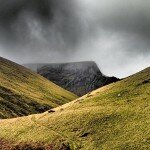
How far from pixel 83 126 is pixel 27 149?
37.2 ft

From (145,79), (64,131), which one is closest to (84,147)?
(64,131)

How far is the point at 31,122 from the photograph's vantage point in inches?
3132

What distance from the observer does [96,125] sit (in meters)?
68.2

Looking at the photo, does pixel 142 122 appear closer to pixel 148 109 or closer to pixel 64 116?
pixel 148 109

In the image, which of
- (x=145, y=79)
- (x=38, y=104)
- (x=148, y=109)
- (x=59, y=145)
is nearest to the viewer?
(x=59, y=145)

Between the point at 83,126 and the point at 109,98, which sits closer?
the point at 83,126

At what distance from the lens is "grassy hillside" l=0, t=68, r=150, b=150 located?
60659mm

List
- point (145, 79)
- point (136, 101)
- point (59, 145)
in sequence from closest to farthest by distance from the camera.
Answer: point (59, 145) < point (136, 101) < point (145, 79)

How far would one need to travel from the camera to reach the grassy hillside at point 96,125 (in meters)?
60.7

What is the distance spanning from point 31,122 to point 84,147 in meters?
21.7

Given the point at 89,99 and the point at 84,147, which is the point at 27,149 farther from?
the point at 89,99

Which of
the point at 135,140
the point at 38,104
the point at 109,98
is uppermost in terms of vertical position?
the point at 38,104

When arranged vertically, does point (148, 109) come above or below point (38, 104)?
below

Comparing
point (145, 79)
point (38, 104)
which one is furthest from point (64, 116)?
point (38, 104)
